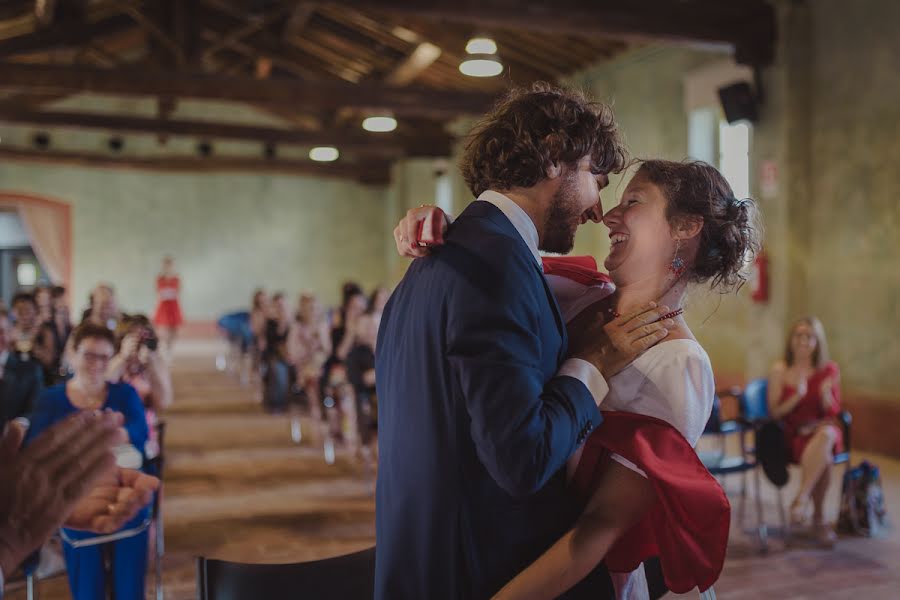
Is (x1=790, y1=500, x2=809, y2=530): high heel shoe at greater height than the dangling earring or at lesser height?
lesser

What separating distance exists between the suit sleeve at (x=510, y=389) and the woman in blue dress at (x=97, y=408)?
219 cm

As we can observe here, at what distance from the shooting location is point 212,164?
1747cm

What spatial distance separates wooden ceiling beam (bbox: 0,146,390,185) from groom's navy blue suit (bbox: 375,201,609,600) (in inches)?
670

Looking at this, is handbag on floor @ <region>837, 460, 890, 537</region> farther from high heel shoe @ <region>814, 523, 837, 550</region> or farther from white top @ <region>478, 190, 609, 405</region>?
white top @ <region>478, 190, 609, 405</region>

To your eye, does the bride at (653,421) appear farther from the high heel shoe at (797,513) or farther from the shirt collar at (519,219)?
the high heel shoe at (797,513)

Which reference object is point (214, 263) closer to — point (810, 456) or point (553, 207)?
point (810, 456)

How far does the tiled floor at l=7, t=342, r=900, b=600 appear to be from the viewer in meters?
3.77

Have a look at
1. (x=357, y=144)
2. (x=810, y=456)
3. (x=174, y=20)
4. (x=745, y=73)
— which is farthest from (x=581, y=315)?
(x=357, y=144)

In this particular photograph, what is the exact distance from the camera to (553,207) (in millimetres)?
1380

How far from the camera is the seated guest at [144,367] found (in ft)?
14.2

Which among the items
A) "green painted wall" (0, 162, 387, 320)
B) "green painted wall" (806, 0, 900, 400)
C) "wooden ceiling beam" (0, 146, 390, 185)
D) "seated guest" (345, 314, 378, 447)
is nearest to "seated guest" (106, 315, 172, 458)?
"seated guest" (345, 314, 378, 447)

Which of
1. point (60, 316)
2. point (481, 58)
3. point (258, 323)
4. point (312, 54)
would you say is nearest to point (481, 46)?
point (481, 58)

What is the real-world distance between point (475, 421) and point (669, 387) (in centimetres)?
39

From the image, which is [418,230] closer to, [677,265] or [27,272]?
[677,265]
